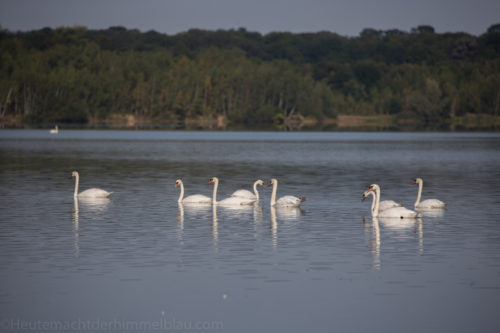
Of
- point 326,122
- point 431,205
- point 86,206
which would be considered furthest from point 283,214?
point 326,122

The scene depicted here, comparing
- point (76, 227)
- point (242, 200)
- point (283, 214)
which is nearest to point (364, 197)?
point (283, 214)

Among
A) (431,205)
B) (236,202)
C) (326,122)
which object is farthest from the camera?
(326,122)

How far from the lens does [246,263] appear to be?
55.1 feet

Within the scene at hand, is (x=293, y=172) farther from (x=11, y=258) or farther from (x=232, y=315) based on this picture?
(x=232, y=315)

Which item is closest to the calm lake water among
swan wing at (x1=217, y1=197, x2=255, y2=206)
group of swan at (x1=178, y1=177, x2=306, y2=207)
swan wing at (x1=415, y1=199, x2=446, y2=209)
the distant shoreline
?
swan wing at (x1=415, y1=199, x2=446, y2=209)

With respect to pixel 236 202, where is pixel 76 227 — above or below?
below

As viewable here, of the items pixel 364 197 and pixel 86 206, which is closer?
pixel 364 197

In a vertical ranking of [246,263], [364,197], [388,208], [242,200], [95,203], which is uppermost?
[364,197]

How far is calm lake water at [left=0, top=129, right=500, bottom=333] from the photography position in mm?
12906

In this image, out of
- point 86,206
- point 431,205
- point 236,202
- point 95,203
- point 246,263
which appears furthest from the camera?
point 95,203

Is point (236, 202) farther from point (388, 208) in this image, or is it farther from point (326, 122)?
point (326, 122)

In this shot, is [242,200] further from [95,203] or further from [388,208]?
[388,208]

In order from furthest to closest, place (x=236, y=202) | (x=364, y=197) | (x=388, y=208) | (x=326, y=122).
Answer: (x=326, y=122), (x=236, y=202), (x=364, y=197), (x=388, y=208)

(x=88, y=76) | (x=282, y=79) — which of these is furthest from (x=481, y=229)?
(x=282, y=79)
